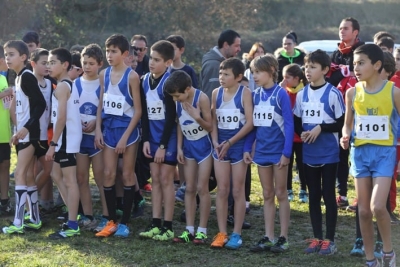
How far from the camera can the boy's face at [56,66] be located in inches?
275

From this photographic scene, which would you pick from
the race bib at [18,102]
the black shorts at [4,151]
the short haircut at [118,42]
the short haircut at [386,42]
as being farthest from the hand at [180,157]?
the short haircut at [386,42]

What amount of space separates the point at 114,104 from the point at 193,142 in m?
0.88

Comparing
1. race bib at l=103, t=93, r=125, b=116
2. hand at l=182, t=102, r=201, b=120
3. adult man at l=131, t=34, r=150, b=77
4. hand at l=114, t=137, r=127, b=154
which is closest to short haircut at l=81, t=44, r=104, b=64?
race bib at l=103, t=93, r=125, b=116

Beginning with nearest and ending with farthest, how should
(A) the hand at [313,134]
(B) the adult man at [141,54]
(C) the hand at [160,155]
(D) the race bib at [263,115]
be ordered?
(A) the hand at [313,134] < (D) the race bib at [263,115] < (C) the hand at [160,155] < (B) the adult man at [141,54]

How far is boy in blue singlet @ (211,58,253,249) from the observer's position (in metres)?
6.58

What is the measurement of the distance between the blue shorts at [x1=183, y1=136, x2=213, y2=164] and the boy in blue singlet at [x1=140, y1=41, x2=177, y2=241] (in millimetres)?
182

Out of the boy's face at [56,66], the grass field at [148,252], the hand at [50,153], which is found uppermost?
the boy's face at [56,66]

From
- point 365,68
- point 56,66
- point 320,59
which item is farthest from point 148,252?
point 365,68

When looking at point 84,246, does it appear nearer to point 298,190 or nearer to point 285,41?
point 298,190

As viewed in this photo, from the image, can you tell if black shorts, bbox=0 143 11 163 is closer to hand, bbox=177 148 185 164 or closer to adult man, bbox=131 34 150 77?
adult man, bbox=131 34 150 77

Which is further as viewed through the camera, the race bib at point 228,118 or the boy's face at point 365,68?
the race bib at point 228,118

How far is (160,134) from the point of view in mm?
6922

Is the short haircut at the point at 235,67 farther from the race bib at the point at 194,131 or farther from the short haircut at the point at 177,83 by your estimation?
the race bib at the point at 194,131

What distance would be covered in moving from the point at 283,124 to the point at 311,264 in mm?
1274
